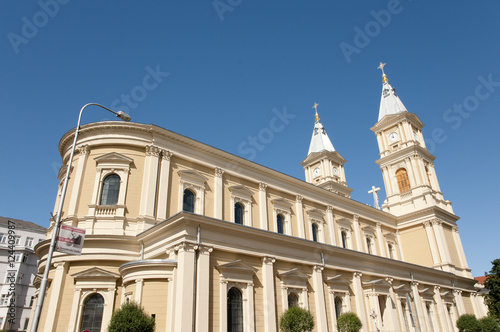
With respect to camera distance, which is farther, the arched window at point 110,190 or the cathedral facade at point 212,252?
the arched window at point 110,190

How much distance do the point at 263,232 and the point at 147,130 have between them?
413 inches

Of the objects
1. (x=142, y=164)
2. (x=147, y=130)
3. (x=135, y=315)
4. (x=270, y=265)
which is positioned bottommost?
(x=135, y=315)

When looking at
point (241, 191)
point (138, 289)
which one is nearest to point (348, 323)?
point (241, 191)

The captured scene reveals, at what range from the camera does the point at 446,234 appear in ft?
130

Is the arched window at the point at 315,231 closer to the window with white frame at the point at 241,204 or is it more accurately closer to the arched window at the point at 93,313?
the window with white frame at the point at 241,204

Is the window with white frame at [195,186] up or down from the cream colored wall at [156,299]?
up

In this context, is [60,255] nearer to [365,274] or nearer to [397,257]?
[365,274]

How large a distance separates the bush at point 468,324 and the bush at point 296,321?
818 inches

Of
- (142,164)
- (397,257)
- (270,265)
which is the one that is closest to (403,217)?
(397,257)

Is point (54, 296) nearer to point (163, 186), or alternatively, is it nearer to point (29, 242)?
point (163, 186)

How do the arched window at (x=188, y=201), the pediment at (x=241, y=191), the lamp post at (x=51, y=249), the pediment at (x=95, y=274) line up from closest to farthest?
the lamp post at (x=51, y=249) < the pediment at (x=95, y=274) < the arched window at (x=188, y=201) < the pediment at (x=241, y=191)

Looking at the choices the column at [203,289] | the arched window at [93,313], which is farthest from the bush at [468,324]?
the arched window at [93,313]

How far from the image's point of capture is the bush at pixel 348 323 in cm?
2091

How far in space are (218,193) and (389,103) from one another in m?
31.8
